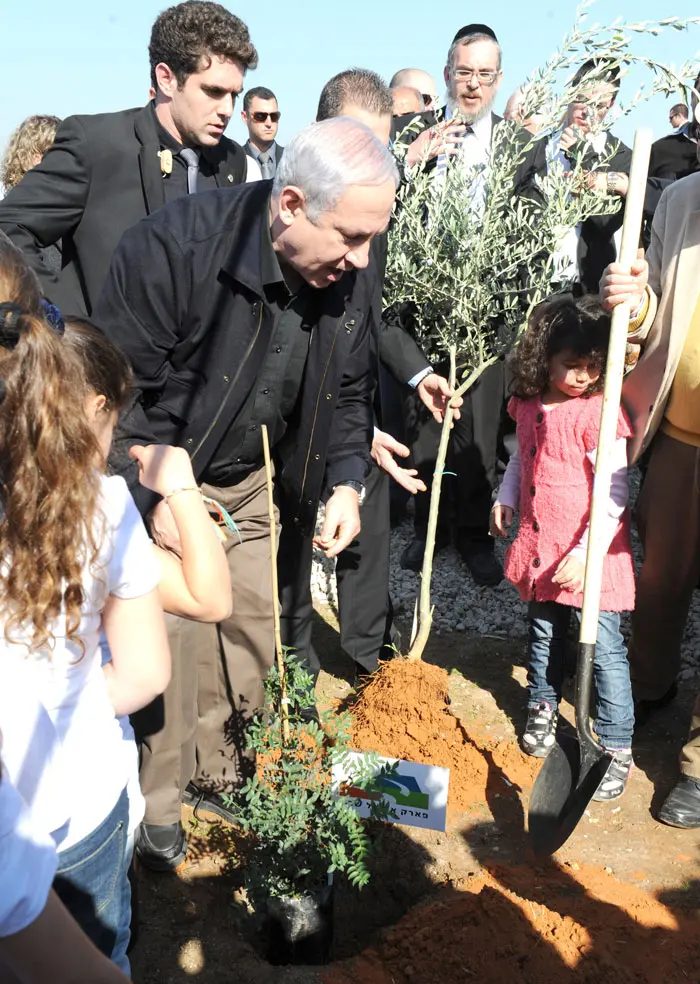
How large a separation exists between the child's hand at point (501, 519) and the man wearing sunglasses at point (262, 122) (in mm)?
6352

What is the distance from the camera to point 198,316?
2871 mm

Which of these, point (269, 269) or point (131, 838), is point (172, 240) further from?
point (131, 838)

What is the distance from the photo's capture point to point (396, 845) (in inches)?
131

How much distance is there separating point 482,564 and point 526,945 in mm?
3309

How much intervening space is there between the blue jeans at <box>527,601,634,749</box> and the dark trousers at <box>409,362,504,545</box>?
2026 millimetres

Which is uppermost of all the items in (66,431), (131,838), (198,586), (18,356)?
(18,356)

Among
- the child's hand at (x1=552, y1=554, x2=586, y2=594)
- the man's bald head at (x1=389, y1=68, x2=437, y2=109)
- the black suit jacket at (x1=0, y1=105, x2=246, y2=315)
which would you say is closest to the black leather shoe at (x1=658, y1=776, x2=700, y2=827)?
the child's hand at (x1=552, y1=554, x2=586, y2=594)

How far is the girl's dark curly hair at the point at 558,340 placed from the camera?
11.3ft

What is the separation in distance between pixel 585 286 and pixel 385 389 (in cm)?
142

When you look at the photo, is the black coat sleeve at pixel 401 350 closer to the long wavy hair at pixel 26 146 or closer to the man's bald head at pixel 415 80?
the long wavy hair at pixel 26 146

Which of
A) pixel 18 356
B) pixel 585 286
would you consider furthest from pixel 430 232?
pixel 18 356

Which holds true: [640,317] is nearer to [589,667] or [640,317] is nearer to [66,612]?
[589,667]

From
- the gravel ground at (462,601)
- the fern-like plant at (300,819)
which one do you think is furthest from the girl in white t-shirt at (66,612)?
the gravel ground at (462,601)

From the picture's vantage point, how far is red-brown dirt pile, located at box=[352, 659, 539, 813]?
3.76m
